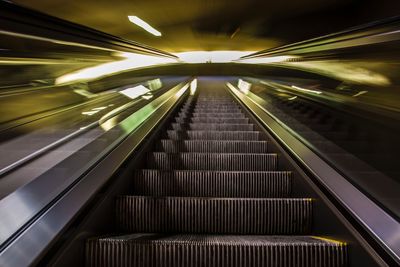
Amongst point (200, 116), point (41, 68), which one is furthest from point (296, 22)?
point (41, 68)

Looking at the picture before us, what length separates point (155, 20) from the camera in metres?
12.7

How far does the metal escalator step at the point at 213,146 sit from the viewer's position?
4.27m

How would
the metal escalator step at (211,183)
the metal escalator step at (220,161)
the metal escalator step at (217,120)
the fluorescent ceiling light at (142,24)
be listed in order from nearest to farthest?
the metal escalator step at (211,183) → the metal escalator step at (220,161) → the metal escalator step at (217,120) → the fluorescent ceiling light at (142,24)

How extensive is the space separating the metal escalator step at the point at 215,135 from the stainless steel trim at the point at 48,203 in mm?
Result: 1886

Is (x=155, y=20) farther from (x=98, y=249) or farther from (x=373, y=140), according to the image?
(x=98, y=249)

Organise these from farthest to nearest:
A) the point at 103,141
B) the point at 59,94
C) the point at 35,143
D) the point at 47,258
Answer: the point at 59,94, the point at 35,143, the point at 103,141, the point at 47,258

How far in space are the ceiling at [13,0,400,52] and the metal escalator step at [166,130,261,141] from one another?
6263 mm

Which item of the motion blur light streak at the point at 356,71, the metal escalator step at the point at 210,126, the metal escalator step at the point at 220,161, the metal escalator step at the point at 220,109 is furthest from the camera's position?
the metal escalator step at the point at 220,109

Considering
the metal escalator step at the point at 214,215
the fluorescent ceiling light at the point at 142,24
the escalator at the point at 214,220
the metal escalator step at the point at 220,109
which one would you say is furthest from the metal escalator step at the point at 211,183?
the fluorescent ceiling light at the point at 142,24

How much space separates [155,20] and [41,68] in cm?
663

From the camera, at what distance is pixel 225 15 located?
12.2 meters

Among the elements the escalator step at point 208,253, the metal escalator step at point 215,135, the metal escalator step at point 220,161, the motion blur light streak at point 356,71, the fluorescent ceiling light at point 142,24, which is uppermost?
the fluorescent ceiling light at point 142,24

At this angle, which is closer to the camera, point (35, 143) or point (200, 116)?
point (35, 143)

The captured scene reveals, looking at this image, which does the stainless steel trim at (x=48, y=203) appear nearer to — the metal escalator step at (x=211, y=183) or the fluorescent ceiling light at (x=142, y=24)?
the metal escalator step at (x=211, y=183)
